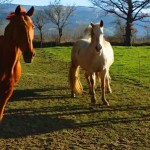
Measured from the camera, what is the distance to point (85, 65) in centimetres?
838

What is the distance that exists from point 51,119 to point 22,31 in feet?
11.0

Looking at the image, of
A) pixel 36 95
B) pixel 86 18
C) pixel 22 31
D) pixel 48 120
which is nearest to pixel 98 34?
pixel 48 120

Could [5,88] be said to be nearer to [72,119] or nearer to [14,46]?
[14,46]

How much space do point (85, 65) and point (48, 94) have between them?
149 cm

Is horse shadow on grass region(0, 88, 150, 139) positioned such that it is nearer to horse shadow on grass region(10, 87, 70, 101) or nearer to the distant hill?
horse shadow on grass region(10, 87, 70, 101)

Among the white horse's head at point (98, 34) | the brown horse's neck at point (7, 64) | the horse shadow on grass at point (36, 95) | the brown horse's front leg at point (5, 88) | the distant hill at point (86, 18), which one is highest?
the distant hill at point (86, 18)

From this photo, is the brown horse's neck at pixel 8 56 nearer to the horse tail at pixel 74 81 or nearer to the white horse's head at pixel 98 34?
the white horse's head at pixel 98 34

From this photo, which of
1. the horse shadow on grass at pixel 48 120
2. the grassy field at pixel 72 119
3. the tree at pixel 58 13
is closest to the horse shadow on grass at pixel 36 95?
the grassy field at pixel 72 119

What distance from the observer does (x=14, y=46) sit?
4.05 metres

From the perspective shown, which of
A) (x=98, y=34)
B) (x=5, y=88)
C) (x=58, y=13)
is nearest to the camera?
(x=5, y=88)

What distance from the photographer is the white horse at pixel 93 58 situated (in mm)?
7492

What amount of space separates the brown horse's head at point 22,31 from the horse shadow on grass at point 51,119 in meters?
2.38

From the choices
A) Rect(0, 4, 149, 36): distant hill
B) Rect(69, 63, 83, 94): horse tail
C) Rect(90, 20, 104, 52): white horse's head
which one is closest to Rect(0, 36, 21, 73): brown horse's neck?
Rect(0, 4, 149, 36): distant hill

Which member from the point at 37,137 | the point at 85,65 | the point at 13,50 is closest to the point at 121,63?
the point at 85,65
